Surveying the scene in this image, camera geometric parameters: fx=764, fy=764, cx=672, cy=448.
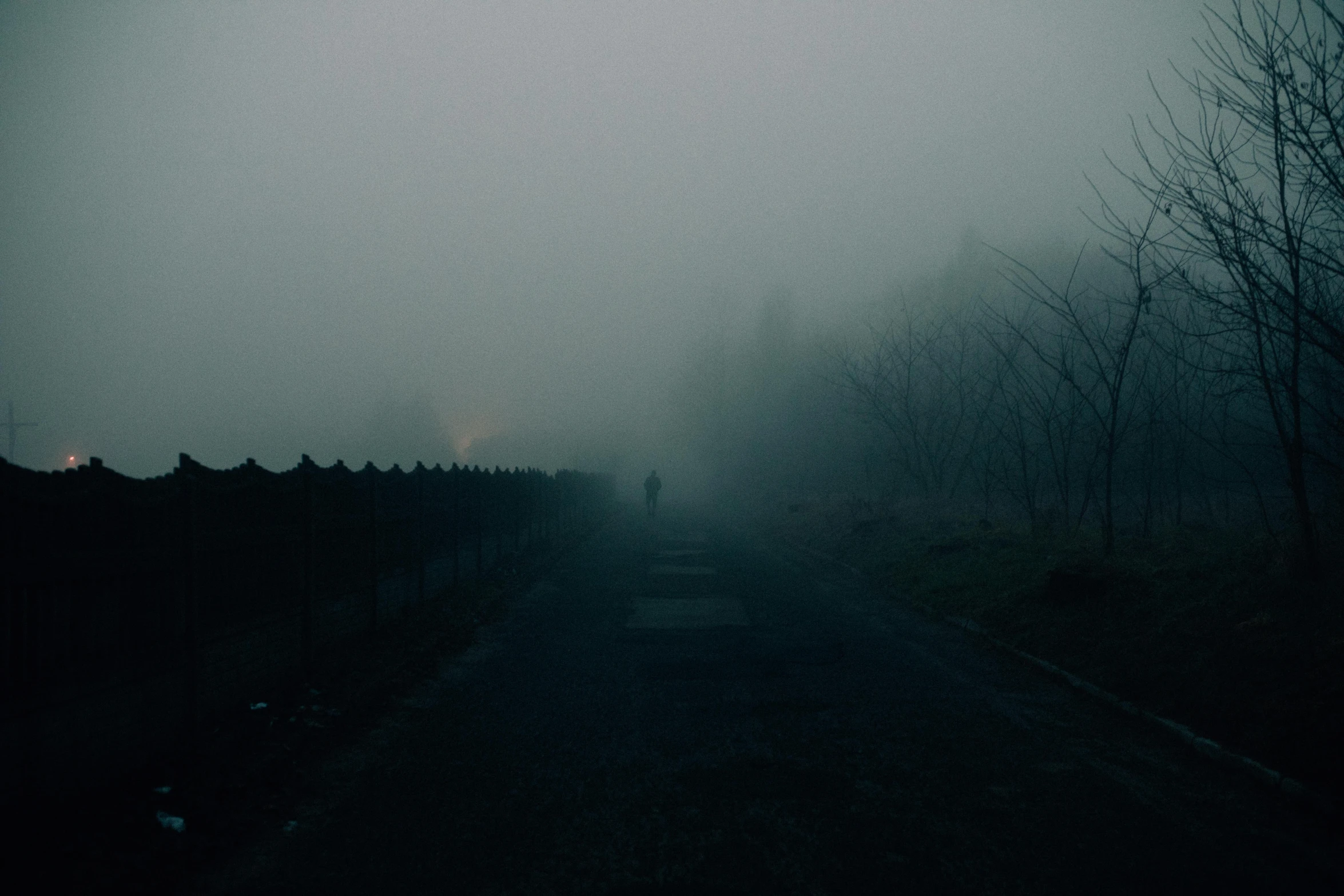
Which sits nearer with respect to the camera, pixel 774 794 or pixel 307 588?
pixel 774 794

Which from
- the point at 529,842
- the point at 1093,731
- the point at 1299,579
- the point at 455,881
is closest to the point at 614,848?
the point at 529,842

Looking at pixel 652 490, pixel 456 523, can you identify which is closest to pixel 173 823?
pixel 456 523

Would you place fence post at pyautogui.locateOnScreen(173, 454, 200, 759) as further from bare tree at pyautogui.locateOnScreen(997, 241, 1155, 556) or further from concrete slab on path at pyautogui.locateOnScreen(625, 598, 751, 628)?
bare tree at pyautogui.locateOnScreen(997, 241, 1155, 556)

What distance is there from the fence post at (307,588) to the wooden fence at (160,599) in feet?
0.05

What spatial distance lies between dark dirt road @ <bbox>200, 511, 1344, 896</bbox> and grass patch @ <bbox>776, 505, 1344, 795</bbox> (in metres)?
0.45

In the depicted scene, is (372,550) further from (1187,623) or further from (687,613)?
(1187,623)

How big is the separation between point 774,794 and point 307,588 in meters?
4.82

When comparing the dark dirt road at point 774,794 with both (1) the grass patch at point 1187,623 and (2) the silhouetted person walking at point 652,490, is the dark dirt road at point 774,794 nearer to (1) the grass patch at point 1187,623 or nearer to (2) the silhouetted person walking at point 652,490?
(1) the grass patch at point 1187,623

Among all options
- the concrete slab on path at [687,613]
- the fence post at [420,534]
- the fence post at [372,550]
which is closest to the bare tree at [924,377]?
the concrete slab on path at [687,613]

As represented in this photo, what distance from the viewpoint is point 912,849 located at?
3686 mm

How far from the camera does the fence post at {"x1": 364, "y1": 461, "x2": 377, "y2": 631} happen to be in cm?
883

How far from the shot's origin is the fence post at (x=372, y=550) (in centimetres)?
883

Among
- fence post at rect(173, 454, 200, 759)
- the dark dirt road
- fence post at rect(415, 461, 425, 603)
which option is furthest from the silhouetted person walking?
fence post at rect(173, 454, 200, 759)

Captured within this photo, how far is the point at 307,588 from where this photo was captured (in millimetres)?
7043
